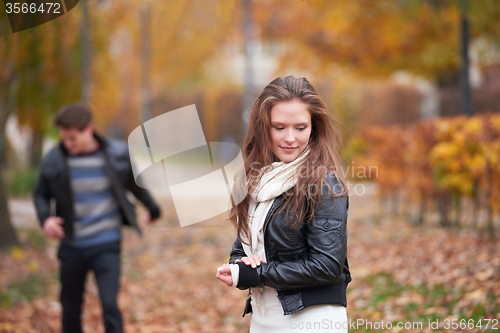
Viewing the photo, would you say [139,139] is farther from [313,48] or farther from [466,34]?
[313,48]

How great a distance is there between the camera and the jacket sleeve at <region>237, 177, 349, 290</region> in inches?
78.9

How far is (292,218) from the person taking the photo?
80.6 inches

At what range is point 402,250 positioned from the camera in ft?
24.2

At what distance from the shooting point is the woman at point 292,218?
202 cm

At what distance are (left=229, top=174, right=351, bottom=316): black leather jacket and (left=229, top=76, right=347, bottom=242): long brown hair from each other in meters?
0.04

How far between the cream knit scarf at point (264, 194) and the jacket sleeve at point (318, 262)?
0.40ft

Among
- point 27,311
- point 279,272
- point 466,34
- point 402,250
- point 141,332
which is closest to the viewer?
point 279,272

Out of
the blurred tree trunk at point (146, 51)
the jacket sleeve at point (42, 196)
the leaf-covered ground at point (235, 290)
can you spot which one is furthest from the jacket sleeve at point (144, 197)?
the blurred tree trunk at point (146, 51)

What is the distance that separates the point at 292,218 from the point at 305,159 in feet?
0.85

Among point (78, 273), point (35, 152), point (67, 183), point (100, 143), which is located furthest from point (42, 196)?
point (35, 152)

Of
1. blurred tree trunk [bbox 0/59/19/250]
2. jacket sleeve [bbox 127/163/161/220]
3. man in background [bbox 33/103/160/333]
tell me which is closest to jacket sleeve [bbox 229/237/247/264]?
man in background [bbox 33/103/160/333]

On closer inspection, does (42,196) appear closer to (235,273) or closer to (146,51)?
(235,273)

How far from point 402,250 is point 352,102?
39.7 feet

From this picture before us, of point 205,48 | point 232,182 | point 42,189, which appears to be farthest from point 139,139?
point 205,48
